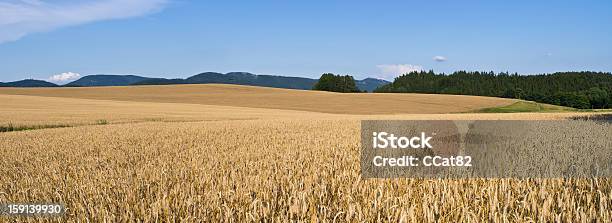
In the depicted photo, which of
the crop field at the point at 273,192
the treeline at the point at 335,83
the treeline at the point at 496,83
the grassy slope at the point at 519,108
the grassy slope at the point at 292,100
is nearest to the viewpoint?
the crop field at the point at 273,192

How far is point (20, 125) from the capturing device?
23.2m

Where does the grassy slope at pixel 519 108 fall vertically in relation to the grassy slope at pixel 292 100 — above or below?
below

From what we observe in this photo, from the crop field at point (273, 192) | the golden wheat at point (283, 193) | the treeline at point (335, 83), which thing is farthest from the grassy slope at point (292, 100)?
the golden wheat at point (283, 193)

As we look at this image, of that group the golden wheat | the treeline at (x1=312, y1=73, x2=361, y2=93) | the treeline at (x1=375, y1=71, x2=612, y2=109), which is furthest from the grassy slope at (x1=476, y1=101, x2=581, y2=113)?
the treeline at (x1=375, y1=71, x2=612, y2=109)

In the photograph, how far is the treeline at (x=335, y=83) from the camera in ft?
357

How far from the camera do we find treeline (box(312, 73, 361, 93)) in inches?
4286

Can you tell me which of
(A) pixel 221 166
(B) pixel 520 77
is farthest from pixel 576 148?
(B) pixel 520 77

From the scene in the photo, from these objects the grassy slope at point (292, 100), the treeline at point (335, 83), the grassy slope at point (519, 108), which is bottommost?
the grassy slope at point (519, 108)

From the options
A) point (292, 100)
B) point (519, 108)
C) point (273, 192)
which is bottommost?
point (519, 108)

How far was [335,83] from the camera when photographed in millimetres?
109250

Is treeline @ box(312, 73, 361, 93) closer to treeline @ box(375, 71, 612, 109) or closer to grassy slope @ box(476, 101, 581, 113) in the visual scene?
treeline @ box(375, 71, 612, 109)

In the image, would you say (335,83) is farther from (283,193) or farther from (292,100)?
(283,193)

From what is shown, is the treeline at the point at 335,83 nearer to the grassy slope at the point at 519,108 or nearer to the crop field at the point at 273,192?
the grassy slope at the point at 519,108

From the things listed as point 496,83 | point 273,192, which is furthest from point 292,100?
point 496,83
